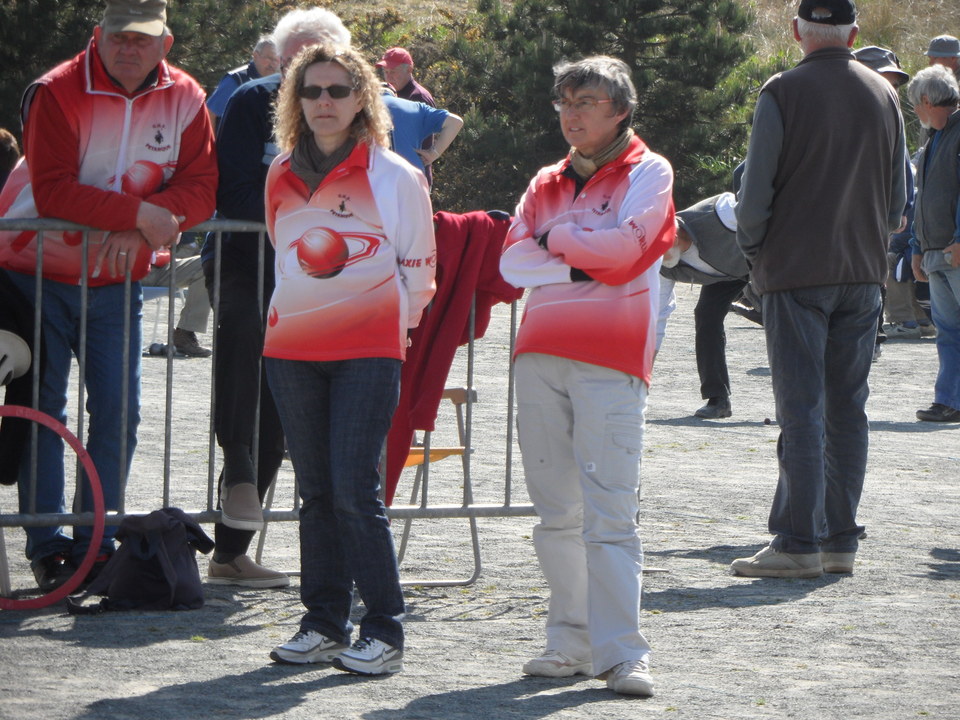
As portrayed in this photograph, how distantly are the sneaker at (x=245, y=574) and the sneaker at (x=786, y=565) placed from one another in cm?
186

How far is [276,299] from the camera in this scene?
5199 mm

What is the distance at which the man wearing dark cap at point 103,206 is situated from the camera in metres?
5.92

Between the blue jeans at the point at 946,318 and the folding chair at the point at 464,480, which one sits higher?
the blue jeans at the point at 946,318

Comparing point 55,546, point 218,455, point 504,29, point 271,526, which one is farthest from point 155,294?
point 504,29

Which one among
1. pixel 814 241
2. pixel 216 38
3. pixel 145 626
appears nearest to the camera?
pixel 145 626

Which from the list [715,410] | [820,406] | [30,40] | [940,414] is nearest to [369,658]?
[820,406]

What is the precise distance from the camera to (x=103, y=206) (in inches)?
232

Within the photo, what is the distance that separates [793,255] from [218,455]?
4.07m

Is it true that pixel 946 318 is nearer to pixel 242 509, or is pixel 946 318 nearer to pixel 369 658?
pixel 242 509

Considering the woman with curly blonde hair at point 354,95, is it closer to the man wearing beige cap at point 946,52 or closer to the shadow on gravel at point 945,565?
the shadow on gravel at point 945,565

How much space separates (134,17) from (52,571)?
2.01 metres

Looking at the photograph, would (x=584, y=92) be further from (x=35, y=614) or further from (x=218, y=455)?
(x=218, y=455)

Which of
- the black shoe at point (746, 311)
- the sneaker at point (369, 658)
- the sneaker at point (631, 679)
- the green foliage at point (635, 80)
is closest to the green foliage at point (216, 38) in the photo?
the green foliage at point (635, 80)

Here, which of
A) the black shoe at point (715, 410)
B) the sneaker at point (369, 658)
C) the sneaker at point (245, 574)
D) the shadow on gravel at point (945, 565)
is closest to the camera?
the sneaker at point (369, 658)
